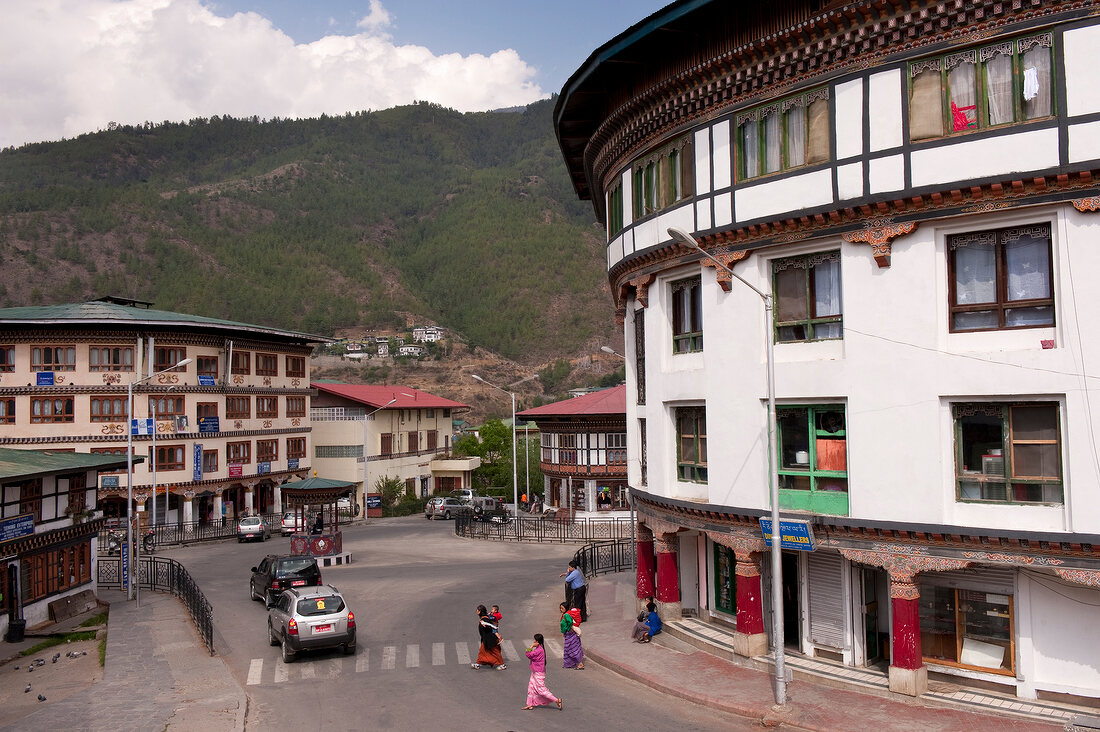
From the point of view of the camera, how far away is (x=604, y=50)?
21031 mm

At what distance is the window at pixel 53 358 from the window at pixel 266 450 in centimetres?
1271

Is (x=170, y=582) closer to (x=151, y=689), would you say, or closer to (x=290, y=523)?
(x=151, y=689)

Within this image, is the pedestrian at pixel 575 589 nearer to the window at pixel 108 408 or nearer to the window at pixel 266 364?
the window at pixel 108 408

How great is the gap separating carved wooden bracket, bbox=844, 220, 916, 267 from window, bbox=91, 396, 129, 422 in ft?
151

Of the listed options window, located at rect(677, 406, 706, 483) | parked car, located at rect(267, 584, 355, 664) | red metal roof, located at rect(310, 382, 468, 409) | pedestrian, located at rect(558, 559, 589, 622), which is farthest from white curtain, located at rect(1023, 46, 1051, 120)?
red metal roof, located at rect(310, 382, 468, 409)

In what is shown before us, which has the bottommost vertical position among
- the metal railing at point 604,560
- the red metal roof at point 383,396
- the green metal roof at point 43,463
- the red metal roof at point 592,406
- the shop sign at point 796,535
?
the metal railing at point 604,560

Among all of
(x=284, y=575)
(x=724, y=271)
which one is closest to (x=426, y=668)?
(x=284, y=575)

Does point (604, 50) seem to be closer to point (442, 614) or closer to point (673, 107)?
point (673, 107)

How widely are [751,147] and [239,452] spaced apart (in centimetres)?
4611

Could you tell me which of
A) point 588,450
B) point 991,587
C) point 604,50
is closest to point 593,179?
point 604,50

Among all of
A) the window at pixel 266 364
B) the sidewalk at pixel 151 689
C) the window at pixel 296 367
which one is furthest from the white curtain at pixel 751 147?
the window at pixel 296 367

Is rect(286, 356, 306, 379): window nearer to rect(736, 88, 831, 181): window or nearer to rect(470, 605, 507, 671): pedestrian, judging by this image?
rect(470, 605, 507, 671): pedestrian

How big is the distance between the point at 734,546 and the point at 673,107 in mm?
10392

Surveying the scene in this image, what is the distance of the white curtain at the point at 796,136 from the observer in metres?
17.9
